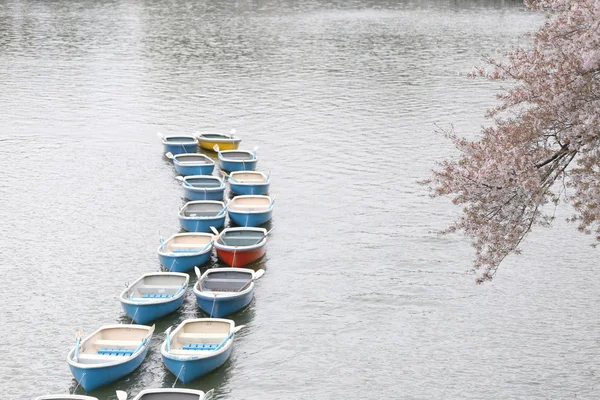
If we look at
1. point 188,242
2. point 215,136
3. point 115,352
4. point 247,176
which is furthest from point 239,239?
point 215,136

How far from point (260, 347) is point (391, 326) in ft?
17.8

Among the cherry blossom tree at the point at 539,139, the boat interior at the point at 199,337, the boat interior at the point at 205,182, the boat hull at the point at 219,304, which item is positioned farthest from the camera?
the boat interior at the point at 205,182

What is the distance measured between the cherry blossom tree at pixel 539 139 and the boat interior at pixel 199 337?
10676 millimetres

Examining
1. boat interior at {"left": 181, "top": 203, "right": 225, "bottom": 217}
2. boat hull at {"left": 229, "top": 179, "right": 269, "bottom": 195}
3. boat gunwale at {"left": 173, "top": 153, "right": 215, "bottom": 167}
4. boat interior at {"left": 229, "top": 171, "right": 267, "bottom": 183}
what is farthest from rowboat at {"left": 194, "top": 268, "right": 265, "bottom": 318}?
boat gunwale at {"left": 173, "top": 153, "right": 215, "bottom": 167}

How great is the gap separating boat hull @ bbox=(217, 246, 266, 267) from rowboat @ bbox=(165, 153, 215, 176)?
1323 cm

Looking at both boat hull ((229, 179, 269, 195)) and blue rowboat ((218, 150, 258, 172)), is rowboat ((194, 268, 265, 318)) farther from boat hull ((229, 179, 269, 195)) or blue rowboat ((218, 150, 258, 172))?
blue rowboat ((218, 150, 258, 172))

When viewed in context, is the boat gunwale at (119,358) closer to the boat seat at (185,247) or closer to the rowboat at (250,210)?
the boat seat at (185,247)

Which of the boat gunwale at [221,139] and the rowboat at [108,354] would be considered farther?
the boat gunwale at [221,139]

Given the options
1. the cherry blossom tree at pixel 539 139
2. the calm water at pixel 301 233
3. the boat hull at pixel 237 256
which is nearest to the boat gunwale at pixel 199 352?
the calm water at pixel 301 233

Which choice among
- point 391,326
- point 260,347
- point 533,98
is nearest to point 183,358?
point 260,347

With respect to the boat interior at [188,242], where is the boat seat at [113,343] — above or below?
below

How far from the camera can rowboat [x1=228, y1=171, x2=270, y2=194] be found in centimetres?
4741

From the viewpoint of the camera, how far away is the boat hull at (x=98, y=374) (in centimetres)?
2741

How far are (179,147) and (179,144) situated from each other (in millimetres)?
312
